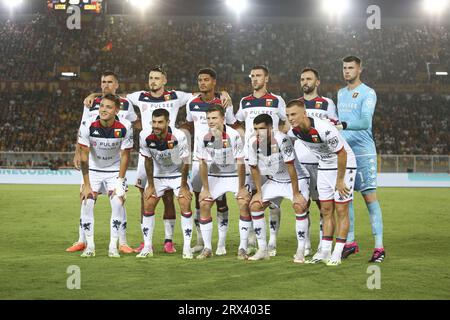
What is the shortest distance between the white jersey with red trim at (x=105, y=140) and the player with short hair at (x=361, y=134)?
102 inches

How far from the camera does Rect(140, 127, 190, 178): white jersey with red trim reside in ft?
26.2

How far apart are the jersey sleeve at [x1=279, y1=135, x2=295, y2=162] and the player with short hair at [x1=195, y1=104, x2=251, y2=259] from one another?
50 cm

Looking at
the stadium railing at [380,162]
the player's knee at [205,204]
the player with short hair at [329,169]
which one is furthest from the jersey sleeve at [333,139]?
the stadium railing at [380,162]

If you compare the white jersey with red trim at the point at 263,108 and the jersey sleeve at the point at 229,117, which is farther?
the jersey sleeve at the point at 229,117

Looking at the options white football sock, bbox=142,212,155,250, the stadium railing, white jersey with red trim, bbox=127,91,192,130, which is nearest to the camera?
white football sock, bbox=142,212,155,250

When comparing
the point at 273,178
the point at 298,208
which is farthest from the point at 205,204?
the point at 298,208

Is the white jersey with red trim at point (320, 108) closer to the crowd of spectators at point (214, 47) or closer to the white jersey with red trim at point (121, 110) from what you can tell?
the white jersey with red trim at point (121, 110)

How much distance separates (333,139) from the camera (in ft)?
23.4

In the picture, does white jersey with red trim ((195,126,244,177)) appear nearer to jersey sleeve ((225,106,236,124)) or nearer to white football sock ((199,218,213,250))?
white football sock ((199,218,213,250))

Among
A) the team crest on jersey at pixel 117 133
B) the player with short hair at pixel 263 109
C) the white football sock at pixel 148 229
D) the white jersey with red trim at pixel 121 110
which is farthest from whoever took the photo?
the white jersey with red trim at pixel 121 110

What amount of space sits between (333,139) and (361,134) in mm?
934

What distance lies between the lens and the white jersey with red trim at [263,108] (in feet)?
27.6

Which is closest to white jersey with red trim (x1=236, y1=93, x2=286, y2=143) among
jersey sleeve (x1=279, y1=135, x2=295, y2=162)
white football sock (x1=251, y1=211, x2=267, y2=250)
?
jersey sleeve (x1=279, y1=135, x2=295, y2=162)
